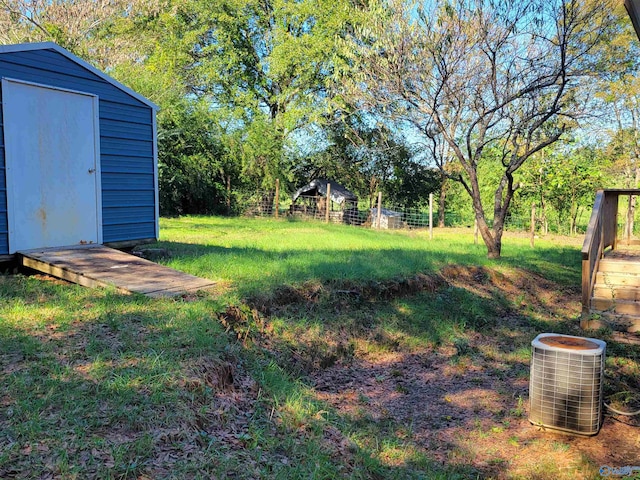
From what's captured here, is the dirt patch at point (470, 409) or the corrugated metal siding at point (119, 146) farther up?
the corrugated metal siding at point (119, 146)

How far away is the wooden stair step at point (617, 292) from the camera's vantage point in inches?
261

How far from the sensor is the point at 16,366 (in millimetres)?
3678

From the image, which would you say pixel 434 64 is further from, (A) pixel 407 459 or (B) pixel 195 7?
(B) pixel 195 7

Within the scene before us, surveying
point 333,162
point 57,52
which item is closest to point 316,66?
point 333,162

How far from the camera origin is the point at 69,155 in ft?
22.3

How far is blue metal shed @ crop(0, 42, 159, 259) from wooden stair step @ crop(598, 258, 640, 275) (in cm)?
687

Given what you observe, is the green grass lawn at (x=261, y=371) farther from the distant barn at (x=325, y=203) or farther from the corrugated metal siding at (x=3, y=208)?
the distant barn at (x=325, y=203)

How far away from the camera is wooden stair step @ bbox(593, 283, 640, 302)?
21.8ft

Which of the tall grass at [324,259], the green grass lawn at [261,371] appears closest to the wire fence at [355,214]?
the tall grass at [324,259]

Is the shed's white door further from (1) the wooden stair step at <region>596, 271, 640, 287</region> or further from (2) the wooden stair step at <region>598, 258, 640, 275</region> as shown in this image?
(2) the wooden stair step at <region>598, 258, 640, 275</region>

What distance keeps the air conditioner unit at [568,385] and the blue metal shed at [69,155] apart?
5.99 metres

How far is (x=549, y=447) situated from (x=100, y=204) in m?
6.32

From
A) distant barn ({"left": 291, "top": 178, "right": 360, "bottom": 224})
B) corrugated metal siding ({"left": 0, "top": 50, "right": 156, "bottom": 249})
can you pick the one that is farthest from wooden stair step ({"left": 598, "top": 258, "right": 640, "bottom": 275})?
distant barn ({"left": 291, "top": 178, "right": 360, "bottom": 224})

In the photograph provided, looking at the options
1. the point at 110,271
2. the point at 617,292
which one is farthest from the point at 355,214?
the point at 110,271
